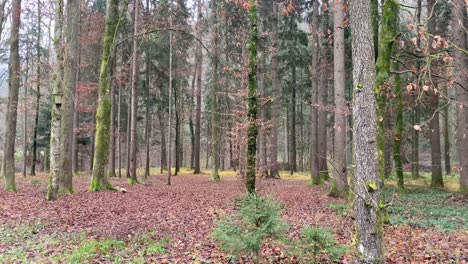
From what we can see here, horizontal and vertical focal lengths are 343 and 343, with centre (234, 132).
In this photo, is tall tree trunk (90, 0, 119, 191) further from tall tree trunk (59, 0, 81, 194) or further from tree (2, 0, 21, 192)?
tree (2, 0, 21, 192)

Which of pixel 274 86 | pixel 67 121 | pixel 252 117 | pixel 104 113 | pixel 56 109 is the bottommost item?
pixel 252 117

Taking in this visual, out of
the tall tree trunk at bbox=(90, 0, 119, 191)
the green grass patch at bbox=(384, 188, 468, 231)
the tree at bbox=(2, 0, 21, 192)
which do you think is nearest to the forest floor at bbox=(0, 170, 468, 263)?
the green grass patch at bbox=(384, 188, 468, 231)

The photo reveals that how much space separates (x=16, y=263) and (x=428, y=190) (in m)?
14.8

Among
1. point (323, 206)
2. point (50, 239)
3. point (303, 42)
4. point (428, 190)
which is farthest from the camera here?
point (303, 42)

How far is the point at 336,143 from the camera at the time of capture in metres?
12.2

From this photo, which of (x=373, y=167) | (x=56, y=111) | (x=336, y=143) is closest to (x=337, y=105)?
(x=336, y=143)

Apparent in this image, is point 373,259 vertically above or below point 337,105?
below

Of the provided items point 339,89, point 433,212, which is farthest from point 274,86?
point 433,212

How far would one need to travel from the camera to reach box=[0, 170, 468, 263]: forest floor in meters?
5.63

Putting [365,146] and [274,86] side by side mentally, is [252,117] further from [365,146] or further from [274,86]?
[274,86]

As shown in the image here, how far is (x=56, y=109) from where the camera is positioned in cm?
1044

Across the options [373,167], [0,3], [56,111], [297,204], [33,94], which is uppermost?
[0,3]

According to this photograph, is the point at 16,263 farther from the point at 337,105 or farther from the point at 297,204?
the point at 337,105

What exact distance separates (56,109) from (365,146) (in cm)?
946
